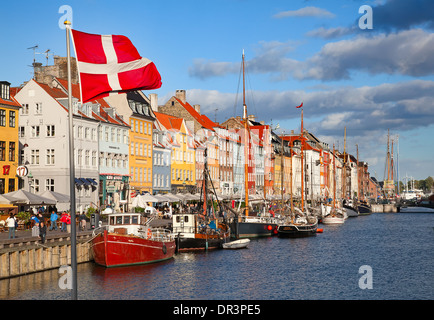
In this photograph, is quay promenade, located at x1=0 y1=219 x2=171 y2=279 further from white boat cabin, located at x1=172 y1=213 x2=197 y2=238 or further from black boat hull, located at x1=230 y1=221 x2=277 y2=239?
black boat hull, located at x1=230 y1=221 x2=277 y2=239

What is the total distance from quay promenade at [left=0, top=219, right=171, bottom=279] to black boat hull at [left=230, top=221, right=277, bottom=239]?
983 inches

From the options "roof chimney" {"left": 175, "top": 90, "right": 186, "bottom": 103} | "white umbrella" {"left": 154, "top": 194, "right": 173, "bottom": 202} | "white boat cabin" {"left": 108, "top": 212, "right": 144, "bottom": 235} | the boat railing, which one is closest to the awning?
"white umbrella" {"left": 154, "top": 194, "right": 173, "bottom": 202}

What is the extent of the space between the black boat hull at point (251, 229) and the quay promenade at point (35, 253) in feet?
81.9

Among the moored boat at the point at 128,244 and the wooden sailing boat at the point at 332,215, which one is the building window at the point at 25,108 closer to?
the moored boat at the point at 128,244

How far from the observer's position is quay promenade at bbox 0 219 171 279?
37.4 meters

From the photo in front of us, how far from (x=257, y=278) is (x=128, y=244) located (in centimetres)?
928

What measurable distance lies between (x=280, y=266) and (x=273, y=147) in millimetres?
111316

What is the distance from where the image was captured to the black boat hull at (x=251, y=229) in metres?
71.4

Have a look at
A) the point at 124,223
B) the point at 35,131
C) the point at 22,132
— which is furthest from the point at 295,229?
the point at 124,223

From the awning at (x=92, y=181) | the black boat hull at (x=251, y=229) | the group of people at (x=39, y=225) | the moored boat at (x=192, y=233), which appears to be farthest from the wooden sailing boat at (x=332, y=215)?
the group of people at (x=39, y=225)

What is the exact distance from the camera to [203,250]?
5722 cm

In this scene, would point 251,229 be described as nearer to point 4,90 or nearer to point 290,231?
point 290,231
